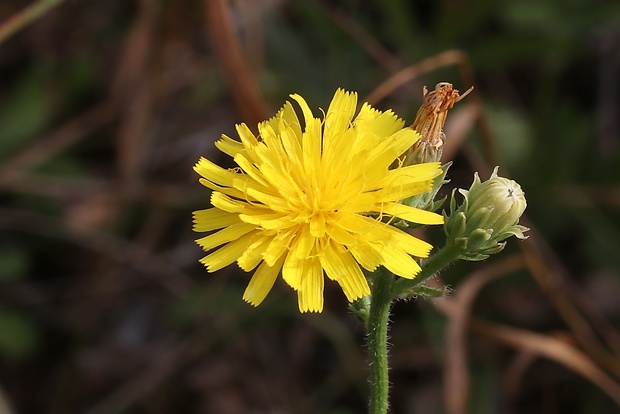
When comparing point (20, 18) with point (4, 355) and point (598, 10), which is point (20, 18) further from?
point (598, 10)

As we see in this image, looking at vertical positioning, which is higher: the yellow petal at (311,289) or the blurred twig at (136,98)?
the blurred twig at (136,98)

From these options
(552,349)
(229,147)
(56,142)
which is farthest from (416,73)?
(56,142)

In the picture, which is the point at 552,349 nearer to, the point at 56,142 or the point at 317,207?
the point at 317,207

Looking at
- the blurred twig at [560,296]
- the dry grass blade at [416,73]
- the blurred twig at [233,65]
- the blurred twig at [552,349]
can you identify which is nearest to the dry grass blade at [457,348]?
the blurred twig at [552,349]

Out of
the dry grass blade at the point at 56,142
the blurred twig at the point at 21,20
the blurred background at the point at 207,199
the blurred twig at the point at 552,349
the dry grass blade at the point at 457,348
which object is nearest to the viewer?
the blurred twig at the point at 21,20

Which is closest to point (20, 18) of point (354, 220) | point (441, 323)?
point (354, 220)

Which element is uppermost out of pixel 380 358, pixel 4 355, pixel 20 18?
pixel 20 18

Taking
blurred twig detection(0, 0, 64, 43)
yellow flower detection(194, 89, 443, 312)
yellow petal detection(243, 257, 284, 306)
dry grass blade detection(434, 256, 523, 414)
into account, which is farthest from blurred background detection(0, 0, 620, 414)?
yellow petal detection(243, 257, 284, 306)

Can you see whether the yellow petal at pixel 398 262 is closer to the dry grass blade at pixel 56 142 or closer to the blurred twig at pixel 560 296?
the blurred twig at pixel 560 296
